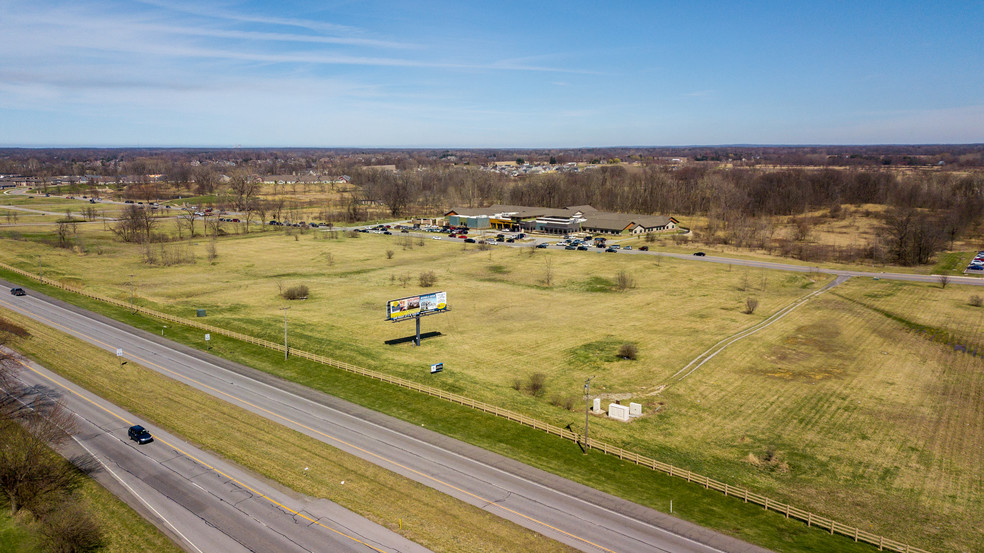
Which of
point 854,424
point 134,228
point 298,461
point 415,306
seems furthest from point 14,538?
point 134,228

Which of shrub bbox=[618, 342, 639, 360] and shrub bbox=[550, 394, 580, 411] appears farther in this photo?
shrub bbox=[618, 342, 639, 360]

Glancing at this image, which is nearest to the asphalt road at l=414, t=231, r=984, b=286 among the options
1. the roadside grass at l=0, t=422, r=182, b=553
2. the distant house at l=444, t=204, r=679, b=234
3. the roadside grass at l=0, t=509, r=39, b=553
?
the distant house at l=444, t=204, r=679, b=234

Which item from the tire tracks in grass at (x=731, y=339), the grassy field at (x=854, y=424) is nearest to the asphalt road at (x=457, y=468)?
the grassy field at (x=854, y=424)

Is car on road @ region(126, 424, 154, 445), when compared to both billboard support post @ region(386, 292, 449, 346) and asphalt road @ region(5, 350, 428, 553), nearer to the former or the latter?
asphalt road @ region(5, 350, 428, 553)

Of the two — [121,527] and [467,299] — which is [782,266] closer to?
[467,299]

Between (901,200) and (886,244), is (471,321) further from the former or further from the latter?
(901,200)

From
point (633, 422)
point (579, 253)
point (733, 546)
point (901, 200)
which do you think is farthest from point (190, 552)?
point (901, 200)

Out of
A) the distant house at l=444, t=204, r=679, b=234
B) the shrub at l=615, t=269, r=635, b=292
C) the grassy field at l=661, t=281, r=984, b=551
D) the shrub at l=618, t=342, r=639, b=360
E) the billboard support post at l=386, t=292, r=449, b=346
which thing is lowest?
the grassy field at l=661, t=281, r=984, b=551
